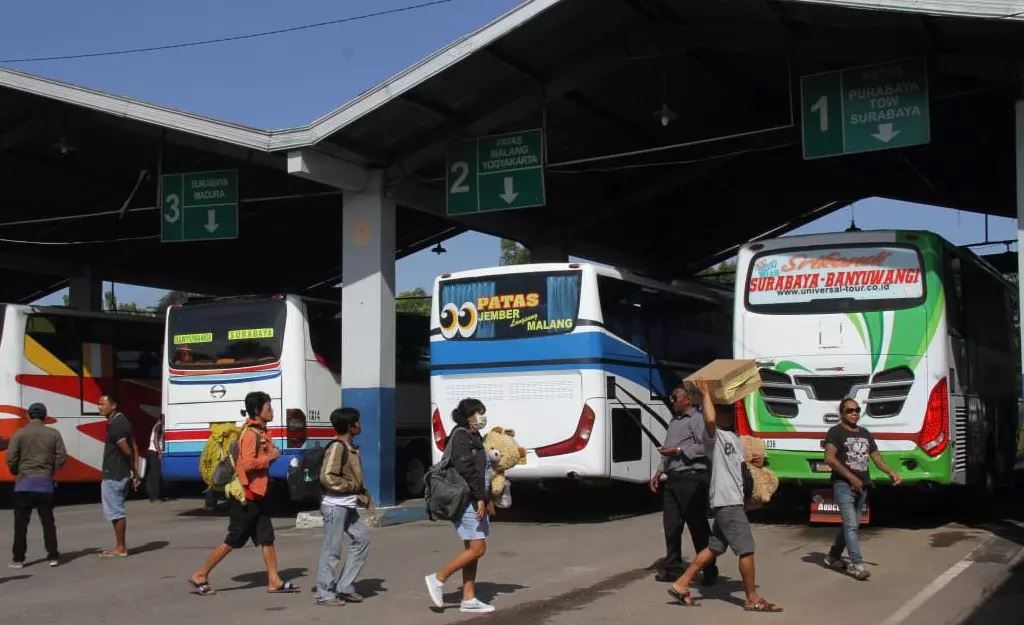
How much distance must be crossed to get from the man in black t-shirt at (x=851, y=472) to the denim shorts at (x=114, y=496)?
24.4 feet

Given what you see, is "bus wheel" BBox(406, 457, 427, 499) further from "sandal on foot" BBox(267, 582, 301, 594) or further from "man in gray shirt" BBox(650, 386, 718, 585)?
"man in gray shirt" BBox(650, 386, 718, 585)

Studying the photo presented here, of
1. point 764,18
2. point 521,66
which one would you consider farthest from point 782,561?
point 521,66

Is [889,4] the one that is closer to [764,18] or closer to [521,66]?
[764,18]

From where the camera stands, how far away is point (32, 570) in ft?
37.5

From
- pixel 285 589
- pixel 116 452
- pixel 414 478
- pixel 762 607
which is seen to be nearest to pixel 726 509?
pixel 762 607

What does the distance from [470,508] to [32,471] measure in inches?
220

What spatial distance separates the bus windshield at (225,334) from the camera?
16.6 m

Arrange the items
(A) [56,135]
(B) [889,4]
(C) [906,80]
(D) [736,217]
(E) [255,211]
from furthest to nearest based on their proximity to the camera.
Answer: (D) [736,217], (E) [255,211], (A) [56,135], (C) [906,80], (B) [889,4]

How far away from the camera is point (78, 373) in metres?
18.9

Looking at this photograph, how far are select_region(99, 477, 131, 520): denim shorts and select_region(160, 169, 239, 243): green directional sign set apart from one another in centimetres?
682

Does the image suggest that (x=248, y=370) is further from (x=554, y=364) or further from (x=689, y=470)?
(x=689, y=470)

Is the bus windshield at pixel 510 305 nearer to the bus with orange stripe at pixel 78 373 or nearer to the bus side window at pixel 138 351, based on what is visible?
the bus with orange stripe at pixel 78 373

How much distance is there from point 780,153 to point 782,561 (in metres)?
12.4

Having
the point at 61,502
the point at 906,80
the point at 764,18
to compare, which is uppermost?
the point at 764,18
